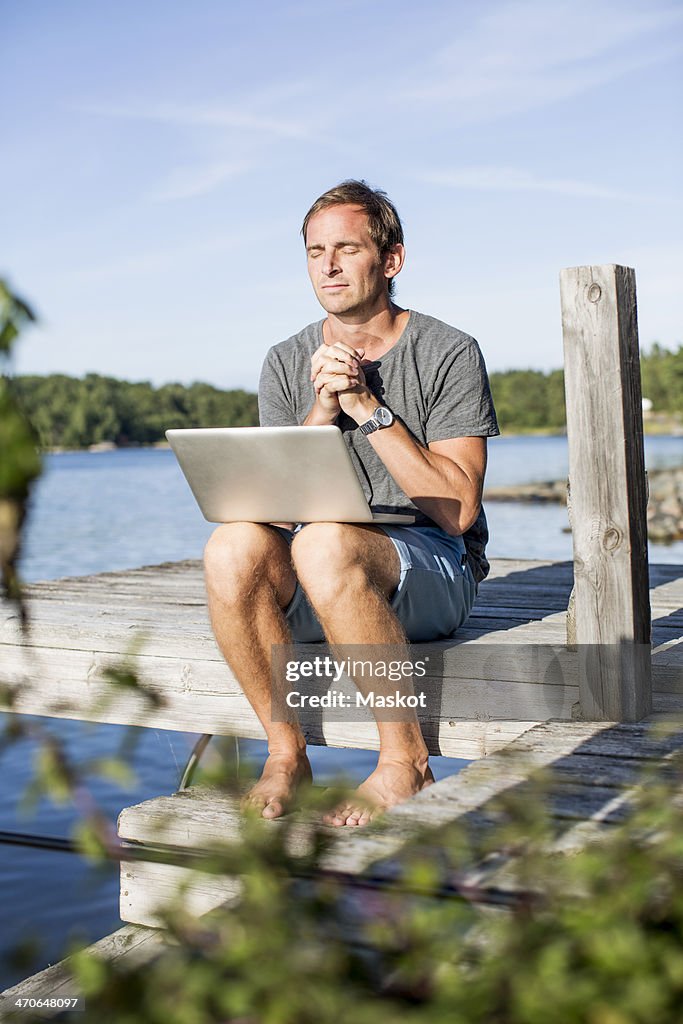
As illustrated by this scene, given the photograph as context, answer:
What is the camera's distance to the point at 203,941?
2.74ft

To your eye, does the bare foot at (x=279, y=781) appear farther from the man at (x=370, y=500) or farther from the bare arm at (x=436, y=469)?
the bare arm at (x=436, y=469)

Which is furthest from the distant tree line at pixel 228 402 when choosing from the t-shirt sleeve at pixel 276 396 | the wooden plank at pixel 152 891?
the wooden plank at pixel 152 891

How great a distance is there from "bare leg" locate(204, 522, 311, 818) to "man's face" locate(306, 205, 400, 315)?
0.77 meters

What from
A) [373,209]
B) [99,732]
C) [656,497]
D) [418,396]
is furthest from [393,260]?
[656,497]

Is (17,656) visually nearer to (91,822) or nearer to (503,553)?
(91,822)

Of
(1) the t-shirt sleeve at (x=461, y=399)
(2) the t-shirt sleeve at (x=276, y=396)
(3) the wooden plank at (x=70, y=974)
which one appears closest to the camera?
(3) the wooden plank at (x=70, y=974)

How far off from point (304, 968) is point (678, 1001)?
29 centimetres

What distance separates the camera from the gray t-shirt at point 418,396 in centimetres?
304

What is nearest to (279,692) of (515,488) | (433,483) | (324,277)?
(433,483)

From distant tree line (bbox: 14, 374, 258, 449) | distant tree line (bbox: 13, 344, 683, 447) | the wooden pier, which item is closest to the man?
the wooden pier

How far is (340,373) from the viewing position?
2818 mm

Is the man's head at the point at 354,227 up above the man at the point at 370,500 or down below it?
above

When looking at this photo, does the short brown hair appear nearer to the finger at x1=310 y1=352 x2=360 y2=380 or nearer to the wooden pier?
the finger at x1=310 y1=352 x2=360 y2=380

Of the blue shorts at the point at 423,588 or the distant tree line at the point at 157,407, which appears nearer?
the blue shorts at the point at 423,588
